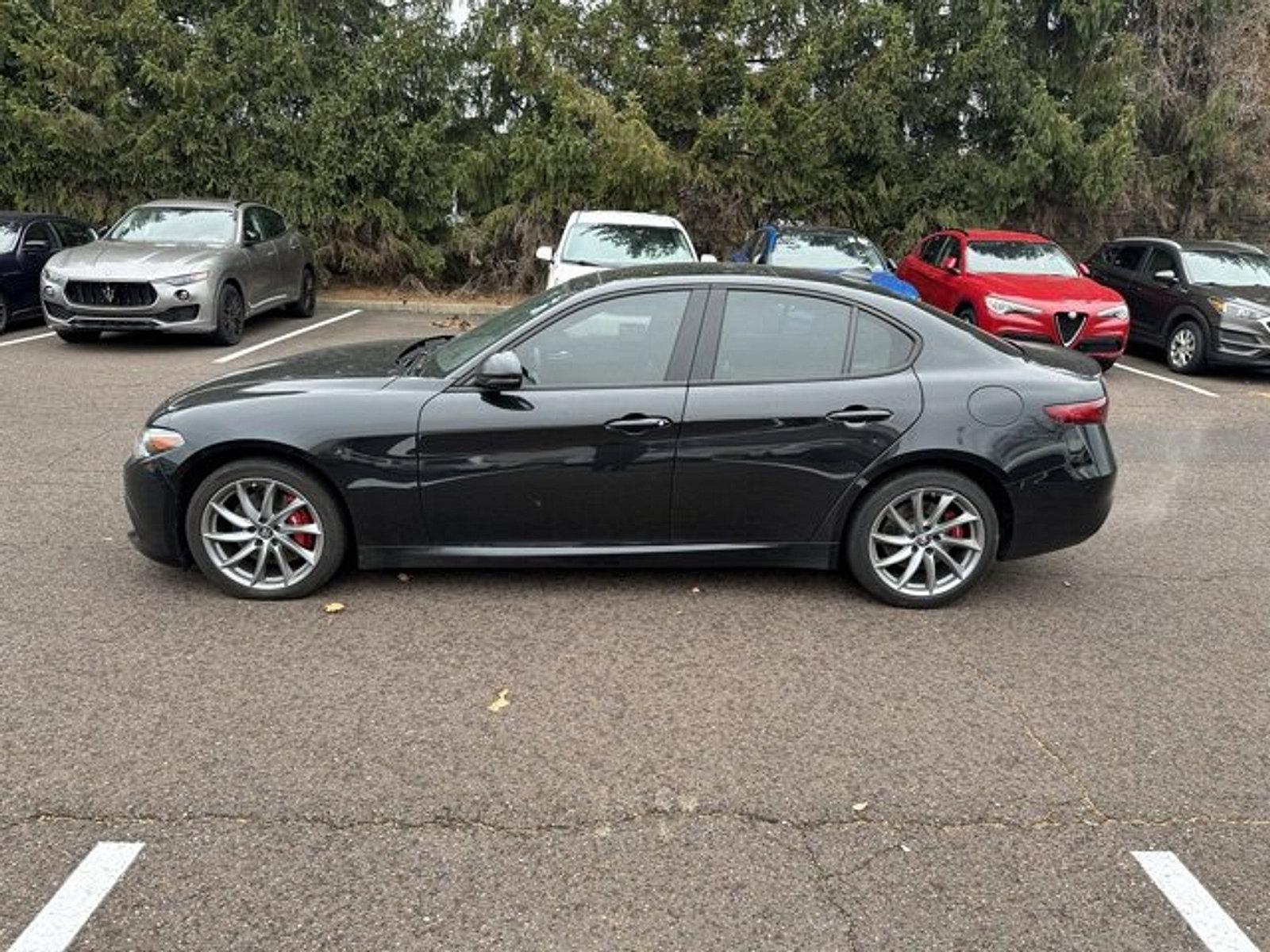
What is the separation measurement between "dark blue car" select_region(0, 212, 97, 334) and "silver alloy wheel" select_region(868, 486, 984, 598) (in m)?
11.3

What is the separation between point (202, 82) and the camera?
14.7 metres

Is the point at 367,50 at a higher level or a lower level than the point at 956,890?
higher

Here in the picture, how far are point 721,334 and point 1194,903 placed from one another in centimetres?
283

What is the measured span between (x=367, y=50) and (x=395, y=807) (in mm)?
14592

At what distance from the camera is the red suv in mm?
10836

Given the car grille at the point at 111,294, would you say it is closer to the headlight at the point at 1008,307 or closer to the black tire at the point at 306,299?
the black tire at the point at 306,299

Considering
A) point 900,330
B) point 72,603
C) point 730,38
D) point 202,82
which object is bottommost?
point 72,603

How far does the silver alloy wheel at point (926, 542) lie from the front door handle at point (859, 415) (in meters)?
0.40

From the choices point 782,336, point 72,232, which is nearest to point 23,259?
point 72,232

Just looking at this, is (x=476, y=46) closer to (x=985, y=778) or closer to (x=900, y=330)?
(x=900, y=330)

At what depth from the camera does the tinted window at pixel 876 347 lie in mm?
4648

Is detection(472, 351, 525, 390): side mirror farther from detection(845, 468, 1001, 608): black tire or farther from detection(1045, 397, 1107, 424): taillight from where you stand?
detection(1045, 397, 1107, 424): taillight

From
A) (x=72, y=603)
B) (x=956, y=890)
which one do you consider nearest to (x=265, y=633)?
(x=72, y=603)

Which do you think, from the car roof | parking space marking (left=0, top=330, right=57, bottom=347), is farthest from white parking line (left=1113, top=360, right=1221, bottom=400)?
parking space marking (left=0, top=330, right=57, bottom=347)
